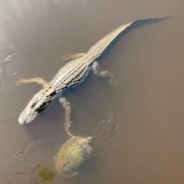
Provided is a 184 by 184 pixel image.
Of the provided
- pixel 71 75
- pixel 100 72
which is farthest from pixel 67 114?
pixel 100 72

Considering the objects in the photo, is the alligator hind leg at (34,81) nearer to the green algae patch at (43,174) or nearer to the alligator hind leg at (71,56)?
the alligator hind leg at (71,56)

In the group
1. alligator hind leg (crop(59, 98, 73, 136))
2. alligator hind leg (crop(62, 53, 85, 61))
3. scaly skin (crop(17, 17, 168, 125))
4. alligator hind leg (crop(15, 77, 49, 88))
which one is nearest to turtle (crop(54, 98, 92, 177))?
alligator hind leg (crop(59, 98, 73, 136))

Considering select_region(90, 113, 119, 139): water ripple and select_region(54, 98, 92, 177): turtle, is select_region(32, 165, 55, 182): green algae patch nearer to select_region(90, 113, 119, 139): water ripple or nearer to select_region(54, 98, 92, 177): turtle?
select_region(54, 98, 92, 177): turtle

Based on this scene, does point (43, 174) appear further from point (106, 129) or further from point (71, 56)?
point (71, 56)

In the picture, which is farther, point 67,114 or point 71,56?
point 71,56

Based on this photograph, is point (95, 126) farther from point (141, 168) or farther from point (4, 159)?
point (4, 159)
